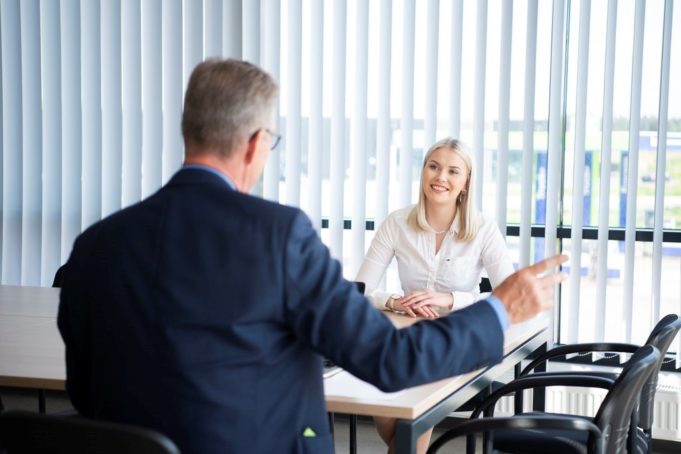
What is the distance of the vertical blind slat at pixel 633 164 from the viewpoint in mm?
4164

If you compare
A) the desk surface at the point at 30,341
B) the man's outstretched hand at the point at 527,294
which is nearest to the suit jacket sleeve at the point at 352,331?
the man's outstretched hand at the point at 527,294

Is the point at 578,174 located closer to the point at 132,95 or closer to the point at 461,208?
the point at 461,208

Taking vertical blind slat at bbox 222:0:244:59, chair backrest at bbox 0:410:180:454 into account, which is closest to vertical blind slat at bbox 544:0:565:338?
vertical blind slat at bbox 222:0:244:59

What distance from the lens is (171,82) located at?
5.07 meters

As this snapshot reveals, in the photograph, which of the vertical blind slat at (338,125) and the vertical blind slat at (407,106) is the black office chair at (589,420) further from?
the vertical blind slat at (338,125)

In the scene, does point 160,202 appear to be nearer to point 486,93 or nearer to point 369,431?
point 486,93

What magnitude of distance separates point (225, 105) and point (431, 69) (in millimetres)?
2945

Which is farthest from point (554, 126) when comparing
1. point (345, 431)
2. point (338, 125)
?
point (345, 431)

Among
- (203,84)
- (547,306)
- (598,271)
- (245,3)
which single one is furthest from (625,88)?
(203,84)

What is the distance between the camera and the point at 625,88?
4.25m

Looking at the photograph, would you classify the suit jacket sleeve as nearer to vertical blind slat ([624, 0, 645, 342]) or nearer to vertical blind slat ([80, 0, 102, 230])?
vertical blind slat ([624, 0, 645, 342])

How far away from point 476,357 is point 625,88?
2850mm

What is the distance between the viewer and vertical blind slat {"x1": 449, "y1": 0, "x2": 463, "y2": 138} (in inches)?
175

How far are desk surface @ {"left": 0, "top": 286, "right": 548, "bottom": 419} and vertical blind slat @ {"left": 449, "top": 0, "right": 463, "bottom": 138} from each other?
4.40 ft
